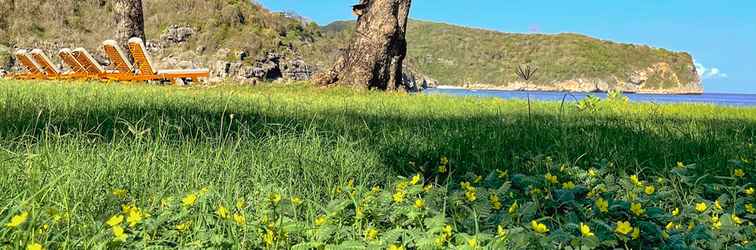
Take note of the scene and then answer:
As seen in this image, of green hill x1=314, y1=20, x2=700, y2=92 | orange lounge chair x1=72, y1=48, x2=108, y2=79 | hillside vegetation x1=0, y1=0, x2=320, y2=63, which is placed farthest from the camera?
green hill x1=314, y1=20, x2=700, y2=92

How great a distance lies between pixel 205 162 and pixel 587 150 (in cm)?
192

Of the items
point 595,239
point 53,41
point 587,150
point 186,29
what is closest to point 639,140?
point 587,150

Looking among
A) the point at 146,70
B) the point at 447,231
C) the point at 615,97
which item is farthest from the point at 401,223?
the point at 146,70

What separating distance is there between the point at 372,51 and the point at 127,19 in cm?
632

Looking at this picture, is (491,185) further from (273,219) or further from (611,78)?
(611,78)

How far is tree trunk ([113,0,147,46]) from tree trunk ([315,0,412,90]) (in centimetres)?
522

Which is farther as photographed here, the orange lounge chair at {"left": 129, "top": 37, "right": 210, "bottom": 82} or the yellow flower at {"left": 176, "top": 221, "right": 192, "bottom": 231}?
the orange lounge chair at {"left": 129, "top": 37, "right": 210, "bottom": 82}

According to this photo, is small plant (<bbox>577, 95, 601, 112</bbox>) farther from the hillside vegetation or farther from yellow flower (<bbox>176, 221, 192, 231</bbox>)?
the hillside vegetation

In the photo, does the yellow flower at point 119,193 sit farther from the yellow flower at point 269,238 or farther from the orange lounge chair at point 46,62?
the orange lounge chair at point 46,62

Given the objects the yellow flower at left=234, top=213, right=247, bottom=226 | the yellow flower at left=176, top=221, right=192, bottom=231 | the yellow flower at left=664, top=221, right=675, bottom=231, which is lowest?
the yellow flower at left=664, top=221, right=675, bottom=231

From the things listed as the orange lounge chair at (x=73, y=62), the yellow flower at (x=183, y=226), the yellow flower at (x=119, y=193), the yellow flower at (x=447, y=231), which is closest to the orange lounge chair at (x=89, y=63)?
the orange lounge chair at (x=73, y=62)

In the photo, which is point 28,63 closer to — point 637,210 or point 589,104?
point 589,104

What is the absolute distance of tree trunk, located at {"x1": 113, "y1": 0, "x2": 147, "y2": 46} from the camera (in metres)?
13.3

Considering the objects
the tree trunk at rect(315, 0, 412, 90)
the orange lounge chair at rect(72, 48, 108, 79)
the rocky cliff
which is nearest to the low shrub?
the tree trunk at rect(315, 0, 412, 90)
